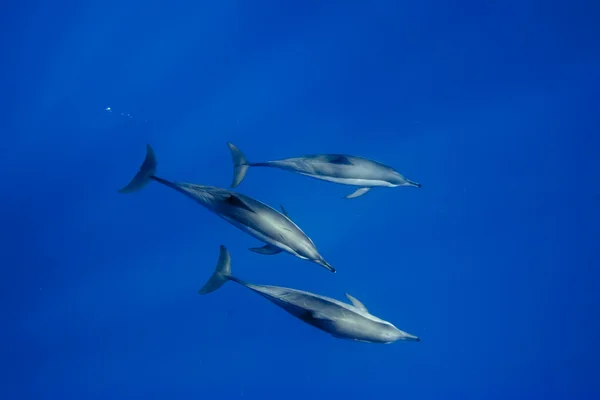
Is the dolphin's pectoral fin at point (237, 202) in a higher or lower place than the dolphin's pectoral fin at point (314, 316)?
higher

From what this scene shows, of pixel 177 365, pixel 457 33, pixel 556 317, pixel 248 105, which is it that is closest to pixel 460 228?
pixel 556 317

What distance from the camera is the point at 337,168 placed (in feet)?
12.2

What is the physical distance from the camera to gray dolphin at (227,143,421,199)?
365cm

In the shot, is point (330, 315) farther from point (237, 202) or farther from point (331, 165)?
point (331, 165)

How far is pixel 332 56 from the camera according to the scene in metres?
5.67

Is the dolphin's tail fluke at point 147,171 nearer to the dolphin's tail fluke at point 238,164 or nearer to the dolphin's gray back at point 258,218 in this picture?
the dolphin's tail fluke at point 238,164

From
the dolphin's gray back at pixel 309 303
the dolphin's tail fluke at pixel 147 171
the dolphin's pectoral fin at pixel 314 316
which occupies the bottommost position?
the dolphin's pectoral fin at pixel 314 316

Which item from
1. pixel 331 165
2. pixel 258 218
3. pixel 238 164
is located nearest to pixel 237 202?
pixel 258 218

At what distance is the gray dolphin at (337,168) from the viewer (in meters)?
3.65

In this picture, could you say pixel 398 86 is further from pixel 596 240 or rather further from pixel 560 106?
pixel 596 240

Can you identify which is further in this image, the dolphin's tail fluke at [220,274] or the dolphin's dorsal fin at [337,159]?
the dolphin's dorsal fin at [337,159]

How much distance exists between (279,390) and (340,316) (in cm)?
360

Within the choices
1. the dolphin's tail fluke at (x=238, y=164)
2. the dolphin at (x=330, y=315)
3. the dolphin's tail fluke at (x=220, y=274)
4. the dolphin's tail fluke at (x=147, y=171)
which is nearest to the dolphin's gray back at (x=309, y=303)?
the dolphin at (x=330, y=315)

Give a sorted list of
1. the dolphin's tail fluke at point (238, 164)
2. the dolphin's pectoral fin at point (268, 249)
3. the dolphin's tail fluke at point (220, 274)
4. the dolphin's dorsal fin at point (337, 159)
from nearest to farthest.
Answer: the dolphin's pectoral fin at point (268, 249) < the dolphin's tail fluke at point (220, 274) < the dolphin's dorsal fin at point (337, 159) < the dolphin's tail fluke at point (238, 164)
